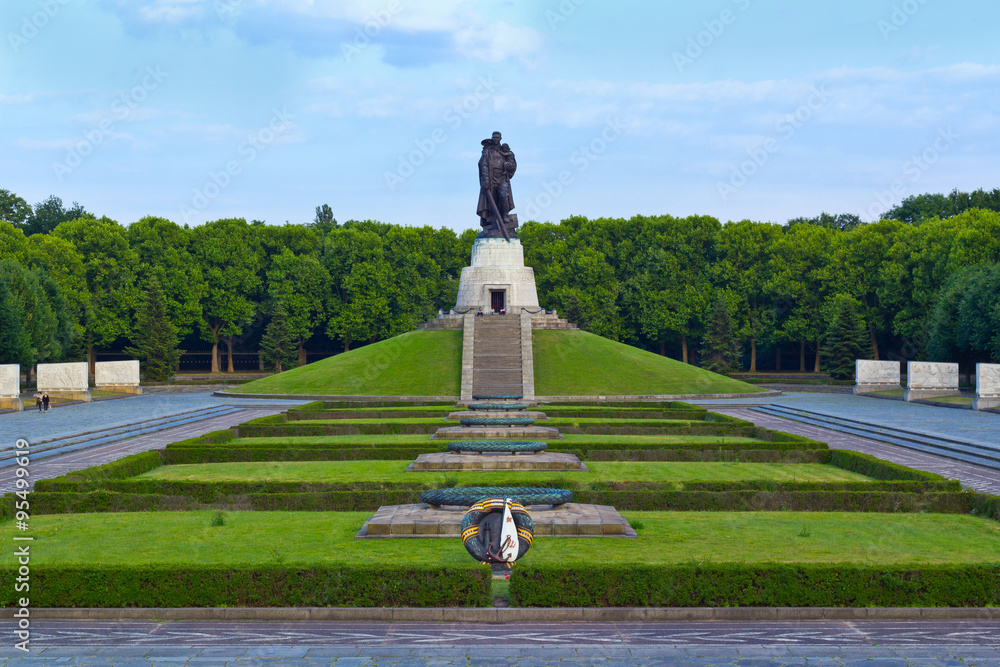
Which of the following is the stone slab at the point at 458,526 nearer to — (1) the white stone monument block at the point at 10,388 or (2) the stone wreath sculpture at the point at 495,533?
(2) the stone wreath sculpture at the point at 495,533

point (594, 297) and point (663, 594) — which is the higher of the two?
point (594, 297)

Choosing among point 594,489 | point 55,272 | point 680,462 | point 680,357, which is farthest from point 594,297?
point 594,489

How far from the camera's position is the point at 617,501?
17.6 metres

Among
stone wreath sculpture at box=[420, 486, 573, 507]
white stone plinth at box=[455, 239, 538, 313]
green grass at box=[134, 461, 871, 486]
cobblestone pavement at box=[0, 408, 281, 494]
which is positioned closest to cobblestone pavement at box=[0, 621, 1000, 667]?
stone wreath sculpture at box=[420, 486, 573, 507]

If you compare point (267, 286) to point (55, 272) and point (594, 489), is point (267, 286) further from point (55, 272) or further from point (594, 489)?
point (594, 489)

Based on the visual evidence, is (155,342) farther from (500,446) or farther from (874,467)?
(874,467)

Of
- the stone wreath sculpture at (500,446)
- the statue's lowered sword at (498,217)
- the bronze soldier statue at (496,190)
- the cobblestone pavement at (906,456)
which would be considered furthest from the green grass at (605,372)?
the stone wreath sculpture at (500,446)

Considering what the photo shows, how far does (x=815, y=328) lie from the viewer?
7481 cm

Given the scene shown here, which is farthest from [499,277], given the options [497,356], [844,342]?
[844,342]

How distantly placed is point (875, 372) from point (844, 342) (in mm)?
7100

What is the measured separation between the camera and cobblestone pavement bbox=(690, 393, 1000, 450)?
3278 cm

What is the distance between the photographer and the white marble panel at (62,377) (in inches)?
1994

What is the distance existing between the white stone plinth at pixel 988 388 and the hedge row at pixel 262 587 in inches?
1576

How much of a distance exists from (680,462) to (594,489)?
7.49m
